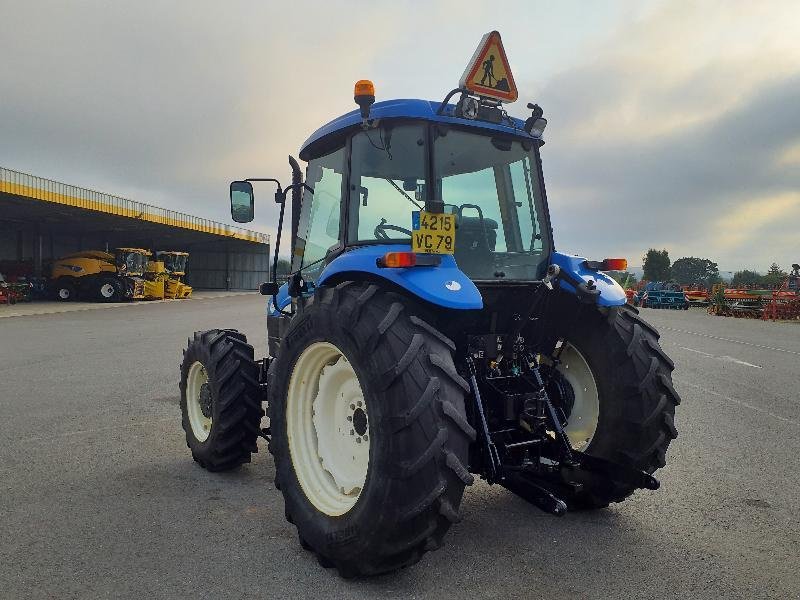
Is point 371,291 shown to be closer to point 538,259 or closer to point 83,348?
point 538,259

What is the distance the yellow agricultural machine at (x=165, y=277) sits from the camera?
32938 millimetres

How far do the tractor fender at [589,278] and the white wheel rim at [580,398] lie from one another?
45cm

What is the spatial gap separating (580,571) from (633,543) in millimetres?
527

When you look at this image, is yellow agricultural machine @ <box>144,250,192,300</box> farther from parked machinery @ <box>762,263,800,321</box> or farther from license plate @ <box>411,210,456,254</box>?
license plate @ <box>411,210,456,254</box>

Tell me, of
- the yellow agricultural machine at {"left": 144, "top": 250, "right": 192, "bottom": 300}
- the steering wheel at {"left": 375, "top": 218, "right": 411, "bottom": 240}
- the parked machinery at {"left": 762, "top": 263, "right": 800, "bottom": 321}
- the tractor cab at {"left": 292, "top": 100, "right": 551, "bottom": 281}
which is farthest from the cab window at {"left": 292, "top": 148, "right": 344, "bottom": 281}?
the yellow agricultural machine at {"left": 144, "top": 250, "right": 192, "bottom": 300}

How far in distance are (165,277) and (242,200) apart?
104 ft

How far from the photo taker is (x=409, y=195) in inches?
131

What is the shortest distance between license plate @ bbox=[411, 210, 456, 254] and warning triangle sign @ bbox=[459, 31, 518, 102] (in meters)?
0.85

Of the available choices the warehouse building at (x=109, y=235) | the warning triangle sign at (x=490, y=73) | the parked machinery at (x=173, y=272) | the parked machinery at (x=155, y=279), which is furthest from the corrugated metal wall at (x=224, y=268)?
the warning triangle sign at (x=490, y=73)

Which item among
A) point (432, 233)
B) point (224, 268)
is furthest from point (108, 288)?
point (432, 233)

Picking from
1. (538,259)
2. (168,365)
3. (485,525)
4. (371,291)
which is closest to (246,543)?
(485,525)

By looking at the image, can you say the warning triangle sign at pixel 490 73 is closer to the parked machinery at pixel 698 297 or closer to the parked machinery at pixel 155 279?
the parked machinery at pixel 155 279

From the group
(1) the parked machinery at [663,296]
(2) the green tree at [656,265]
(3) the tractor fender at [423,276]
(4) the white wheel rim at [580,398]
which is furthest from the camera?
(2) the green tree at [656,265]

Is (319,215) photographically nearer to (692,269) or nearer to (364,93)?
(364,93)
